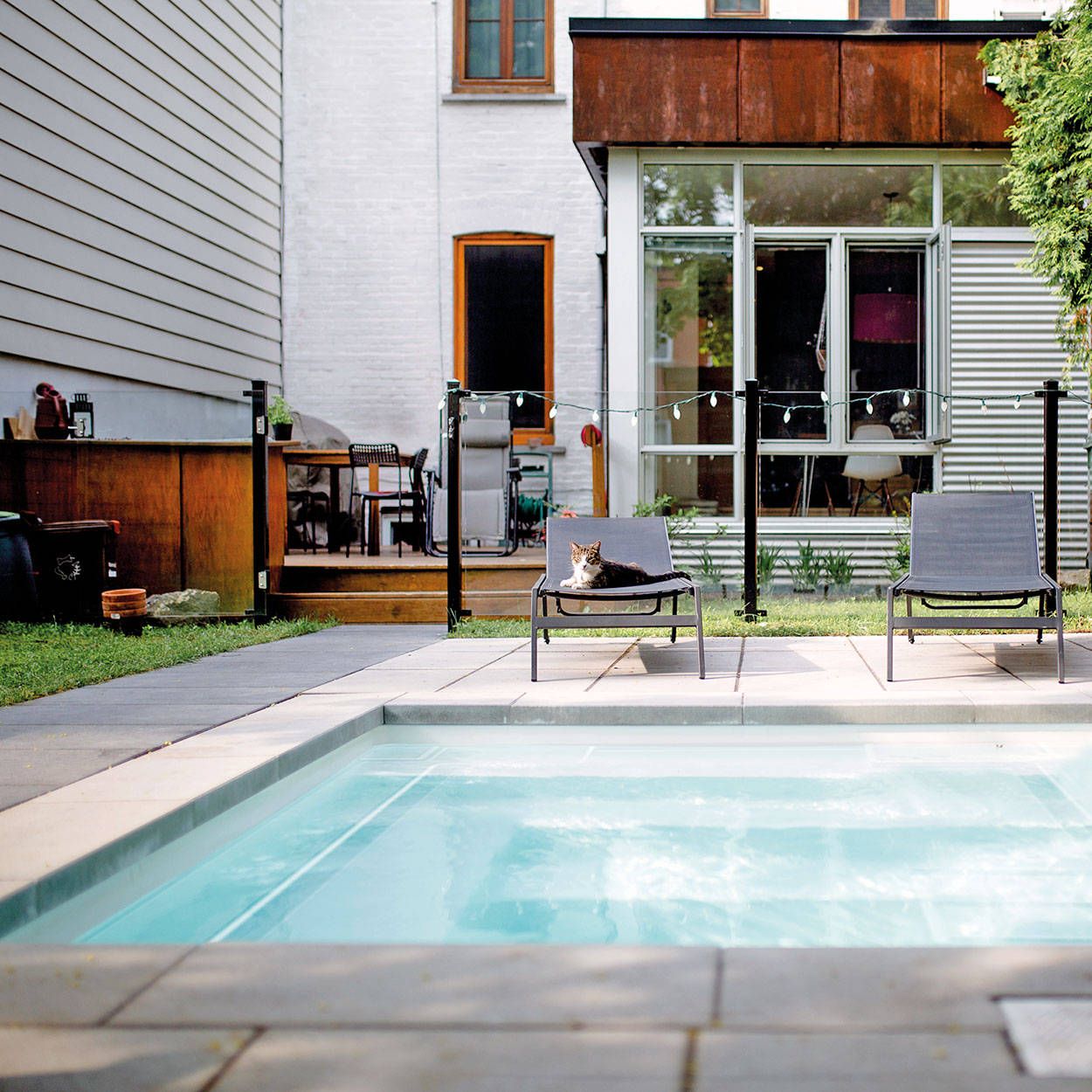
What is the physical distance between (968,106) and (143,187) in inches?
263

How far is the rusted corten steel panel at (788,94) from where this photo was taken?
911cm

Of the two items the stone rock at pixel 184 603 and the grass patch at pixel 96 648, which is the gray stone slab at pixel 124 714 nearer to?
the grass patch at pixel 96 648

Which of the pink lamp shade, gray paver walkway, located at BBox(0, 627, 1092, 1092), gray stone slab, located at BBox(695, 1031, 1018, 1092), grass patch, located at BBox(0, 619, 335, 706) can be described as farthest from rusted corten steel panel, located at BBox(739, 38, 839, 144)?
gray stone slab, located at BBox(695, 1031, 1018, 1092)

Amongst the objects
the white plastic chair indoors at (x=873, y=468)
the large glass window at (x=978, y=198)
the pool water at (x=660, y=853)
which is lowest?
the pool water at (x=660, y=853)

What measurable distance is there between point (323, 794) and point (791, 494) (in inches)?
245

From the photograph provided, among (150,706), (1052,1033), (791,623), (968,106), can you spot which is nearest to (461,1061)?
(1052,1033)

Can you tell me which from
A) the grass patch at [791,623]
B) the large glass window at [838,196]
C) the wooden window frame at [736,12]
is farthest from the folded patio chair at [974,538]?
the wooden window frame at [736,12]

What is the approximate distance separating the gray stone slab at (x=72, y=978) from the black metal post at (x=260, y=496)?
18.8ft

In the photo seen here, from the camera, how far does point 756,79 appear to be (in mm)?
9156

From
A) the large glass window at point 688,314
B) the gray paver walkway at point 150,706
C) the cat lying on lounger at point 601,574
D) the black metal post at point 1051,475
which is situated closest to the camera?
the gray paver walkway at point 150,706

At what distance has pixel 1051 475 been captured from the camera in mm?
7121

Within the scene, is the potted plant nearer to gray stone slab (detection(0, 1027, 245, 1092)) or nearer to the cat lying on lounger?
the cat lying on lounger

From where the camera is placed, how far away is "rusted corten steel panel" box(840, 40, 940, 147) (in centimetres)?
912

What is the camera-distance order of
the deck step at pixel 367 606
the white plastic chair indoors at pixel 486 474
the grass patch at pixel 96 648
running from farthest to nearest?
1. the white plastic chair indoors at pixel 486 474
2. the deck step at pixel 367 606
3. the grass patch at pixel 96 648
